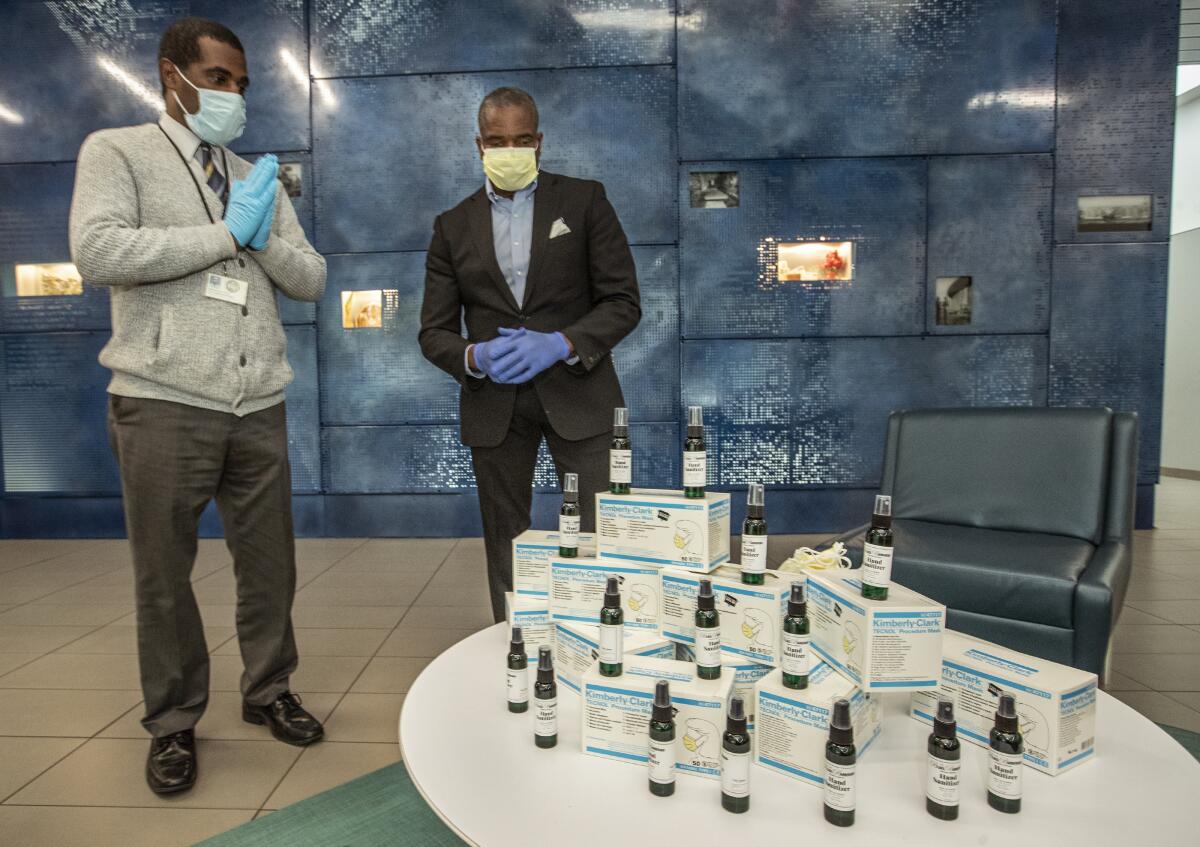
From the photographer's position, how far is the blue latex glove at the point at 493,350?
173cm

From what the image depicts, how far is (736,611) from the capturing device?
1125 millimetres

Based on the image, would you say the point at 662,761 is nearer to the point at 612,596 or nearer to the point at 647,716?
the point at 647,716

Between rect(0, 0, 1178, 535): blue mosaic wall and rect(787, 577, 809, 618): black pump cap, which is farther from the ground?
rect(0, 0, 1178, 535): blue mosaic wall

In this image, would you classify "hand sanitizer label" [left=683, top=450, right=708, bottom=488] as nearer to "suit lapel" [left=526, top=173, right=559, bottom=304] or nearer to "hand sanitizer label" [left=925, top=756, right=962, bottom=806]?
"hand sanitizer label" [left=925, top=756, right=962, bottom=806]

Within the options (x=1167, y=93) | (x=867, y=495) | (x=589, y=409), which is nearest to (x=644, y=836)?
(x=589, y=409)

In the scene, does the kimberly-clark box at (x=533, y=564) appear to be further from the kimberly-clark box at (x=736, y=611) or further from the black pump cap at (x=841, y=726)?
the black pump cap at (x=841, y=726)

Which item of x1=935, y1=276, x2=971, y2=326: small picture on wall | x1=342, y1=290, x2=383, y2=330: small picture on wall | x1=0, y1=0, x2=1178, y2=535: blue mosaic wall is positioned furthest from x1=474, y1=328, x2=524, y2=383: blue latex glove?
x1=935, y1=276, x2=971, y2=326: small picture on wall

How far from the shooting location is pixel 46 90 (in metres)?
4.29

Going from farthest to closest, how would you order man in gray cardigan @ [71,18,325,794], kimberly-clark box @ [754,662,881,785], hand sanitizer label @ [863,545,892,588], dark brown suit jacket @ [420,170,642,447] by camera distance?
dark brown suit jacket @ [420,170,642,447] < man in gray cardigan @ [71,18,325,794] < hand sanitizer label @ [863,545,892,588] < kimberly-clark box @ [754,662,881,785]

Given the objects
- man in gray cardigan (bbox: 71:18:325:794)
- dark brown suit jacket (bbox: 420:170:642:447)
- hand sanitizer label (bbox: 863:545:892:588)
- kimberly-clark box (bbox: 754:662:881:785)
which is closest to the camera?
kimberly-clark box (bbox: 754:662:881:785)

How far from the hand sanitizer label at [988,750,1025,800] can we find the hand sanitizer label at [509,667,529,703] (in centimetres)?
66

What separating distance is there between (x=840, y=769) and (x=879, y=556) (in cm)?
32

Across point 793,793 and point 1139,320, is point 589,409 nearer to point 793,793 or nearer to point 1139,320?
point 793,793

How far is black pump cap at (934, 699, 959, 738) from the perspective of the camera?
0.85 metres
